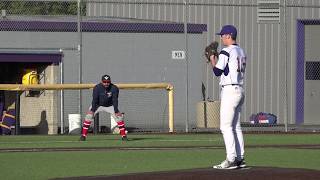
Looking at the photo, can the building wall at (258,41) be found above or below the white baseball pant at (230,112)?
above

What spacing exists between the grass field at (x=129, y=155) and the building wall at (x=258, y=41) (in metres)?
11.2

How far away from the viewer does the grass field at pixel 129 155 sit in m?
13.6

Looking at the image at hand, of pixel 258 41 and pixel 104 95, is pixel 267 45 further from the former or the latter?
pixel 104 95

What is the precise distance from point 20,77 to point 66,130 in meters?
3.89

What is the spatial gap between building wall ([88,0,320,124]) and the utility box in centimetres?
489

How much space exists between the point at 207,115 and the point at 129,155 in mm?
12616

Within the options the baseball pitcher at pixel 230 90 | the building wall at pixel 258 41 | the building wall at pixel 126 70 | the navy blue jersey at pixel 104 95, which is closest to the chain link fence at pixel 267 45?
the building wall at pixel 258 41

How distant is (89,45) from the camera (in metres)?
29.5

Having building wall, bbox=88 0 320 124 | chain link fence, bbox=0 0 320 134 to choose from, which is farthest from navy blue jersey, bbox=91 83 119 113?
building wall, bbox=88 0 320 124

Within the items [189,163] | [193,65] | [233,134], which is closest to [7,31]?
[193,65]

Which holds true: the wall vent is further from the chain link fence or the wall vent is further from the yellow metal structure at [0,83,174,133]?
the yellow metal structure at [0,83,174,133]

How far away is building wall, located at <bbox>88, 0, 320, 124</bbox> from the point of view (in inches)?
1350

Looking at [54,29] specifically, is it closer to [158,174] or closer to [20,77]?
[20,77]

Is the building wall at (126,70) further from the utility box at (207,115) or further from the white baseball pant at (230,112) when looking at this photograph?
the white baseball pant at (230,112)
